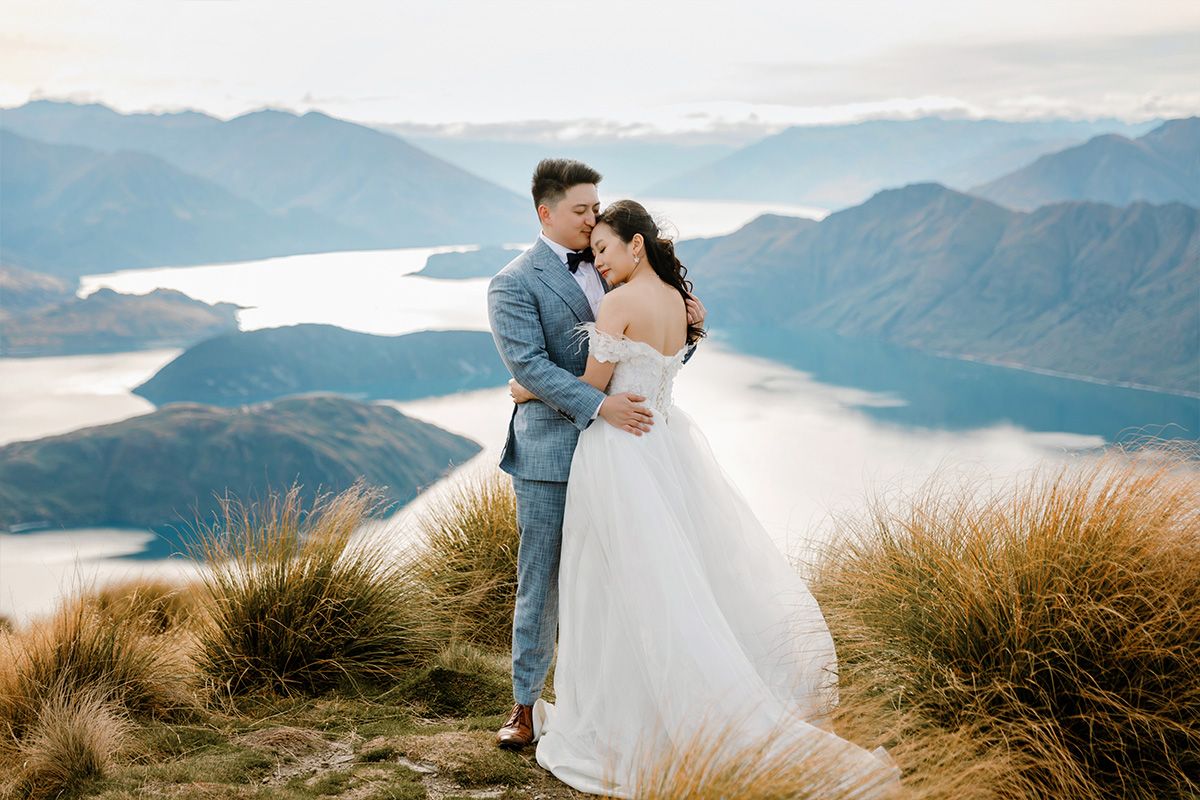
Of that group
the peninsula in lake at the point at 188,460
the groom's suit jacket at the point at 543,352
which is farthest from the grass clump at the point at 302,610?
the peninsula in lake at the point at 188,460

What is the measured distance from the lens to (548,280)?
3.21 m

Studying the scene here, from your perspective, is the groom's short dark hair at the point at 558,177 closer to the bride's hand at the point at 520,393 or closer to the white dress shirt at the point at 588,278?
the white dress shirt at the point at 588,278

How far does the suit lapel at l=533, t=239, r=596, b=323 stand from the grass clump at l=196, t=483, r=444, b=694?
2.08 meters

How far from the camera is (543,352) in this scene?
3.16 m

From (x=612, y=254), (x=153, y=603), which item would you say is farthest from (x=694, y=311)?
(x=153, y=603)

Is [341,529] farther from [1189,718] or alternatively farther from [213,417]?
[213,417]

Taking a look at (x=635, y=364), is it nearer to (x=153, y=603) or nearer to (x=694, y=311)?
(x=694, y=311)

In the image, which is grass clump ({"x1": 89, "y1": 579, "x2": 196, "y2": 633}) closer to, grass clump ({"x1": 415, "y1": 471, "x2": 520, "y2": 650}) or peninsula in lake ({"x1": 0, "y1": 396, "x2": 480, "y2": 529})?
grass clump ({"x1": 415, "y1": 471, "x2": 520, "y2": 650})

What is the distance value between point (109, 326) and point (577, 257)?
20095cm

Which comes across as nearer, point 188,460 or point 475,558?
point 475,558

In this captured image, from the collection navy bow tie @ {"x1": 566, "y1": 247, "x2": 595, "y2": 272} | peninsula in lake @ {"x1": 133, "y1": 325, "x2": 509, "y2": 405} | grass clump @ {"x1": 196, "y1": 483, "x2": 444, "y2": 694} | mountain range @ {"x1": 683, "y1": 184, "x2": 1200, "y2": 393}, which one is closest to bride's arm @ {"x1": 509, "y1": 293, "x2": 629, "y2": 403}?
navy bow tie @ {"x1": 566, "y1": 247, "x2": 595, "y2": 272}

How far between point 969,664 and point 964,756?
1.28 ft

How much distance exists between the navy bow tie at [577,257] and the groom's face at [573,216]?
0.03m

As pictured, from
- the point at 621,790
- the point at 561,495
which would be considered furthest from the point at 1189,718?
the point at 561,495
